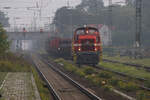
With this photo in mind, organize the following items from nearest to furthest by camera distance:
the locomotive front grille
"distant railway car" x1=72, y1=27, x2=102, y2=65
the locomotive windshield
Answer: "distant railway car" x1=72, y1=27, x2=102, y2=65 < the locomotive front grille < the locomotive windshield

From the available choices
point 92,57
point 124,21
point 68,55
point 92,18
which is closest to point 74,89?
point 92,57

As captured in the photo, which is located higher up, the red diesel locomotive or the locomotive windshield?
the locomotive windshield

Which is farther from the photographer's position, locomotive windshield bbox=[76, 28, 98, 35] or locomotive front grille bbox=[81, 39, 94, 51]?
locomotive windshield bbox=[76, 28, 98, 35]

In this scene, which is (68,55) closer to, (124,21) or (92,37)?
(92,37)

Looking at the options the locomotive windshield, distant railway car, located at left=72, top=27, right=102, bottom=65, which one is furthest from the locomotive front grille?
the locomotive windshield

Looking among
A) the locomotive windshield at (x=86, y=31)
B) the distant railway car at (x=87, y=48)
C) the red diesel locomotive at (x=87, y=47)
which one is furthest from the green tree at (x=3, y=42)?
the locomotive windshield at (x=86, y=31)

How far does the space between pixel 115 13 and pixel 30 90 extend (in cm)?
7138

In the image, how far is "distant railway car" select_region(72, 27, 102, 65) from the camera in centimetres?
2448

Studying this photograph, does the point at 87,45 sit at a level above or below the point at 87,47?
above

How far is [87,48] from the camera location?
24.9 metres

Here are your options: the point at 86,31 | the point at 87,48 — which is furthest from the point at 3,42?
the point at 87,48

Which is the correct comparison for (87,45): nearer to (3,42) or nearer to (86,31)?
(86,31)

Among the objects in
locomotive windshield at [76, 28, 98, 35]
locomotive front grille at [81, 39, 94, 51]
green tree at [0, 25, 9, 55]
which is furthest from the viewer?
green tree at [0, 25, 9, 55]

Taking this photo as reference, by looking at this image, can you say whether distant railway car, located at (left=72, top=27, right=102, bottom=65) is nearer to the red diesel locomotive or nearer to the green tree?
the red diesel locomotive
